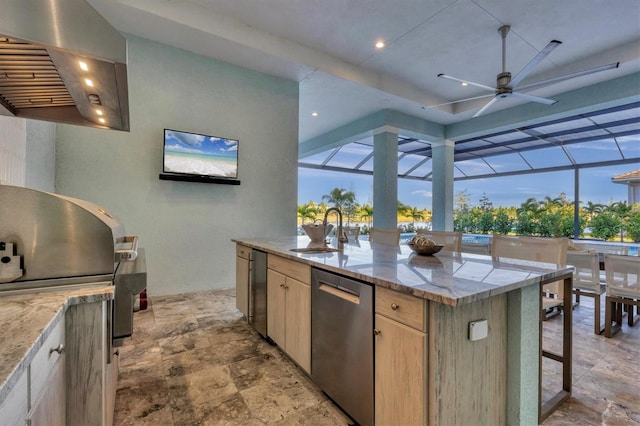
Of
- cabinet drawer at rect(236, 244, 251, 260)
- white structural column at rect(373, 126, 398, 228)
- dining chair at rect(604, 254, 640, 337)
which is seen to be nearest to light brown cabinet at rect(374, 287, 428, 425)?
cabinet drawer at rect(236, 244, 251, 260)

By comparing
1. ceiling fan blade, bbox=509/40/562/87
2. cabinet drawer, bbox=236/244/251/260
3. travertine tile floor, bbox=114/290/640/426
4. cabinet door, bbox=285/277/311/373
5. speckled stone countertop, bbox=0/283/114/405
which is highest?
ceiling fan blade, bbox=509/40/562/87

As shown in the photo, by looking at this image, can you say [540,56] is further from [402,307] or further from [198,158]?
[198,158]

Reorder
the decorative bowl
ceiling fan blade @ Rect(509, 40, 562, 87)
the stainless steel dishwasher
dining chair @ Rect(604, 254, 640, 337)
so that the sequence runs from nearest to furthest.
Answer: the stainless steel dishwasher, the decorative bowl, dining chair @ Rect(604, 254, 640, 337), ceiling fan blade @ Rect(509, 40, 562, 87)

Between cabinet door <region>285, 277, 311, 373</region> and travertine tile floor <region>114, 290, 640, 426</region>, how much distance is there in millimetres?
172

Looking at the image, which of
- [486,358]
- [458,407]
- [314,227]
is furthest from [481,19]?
[458,407]

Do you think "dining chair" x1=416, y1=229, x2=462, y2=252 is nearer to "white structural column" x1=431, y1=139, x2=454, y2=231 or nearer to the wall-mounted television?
the wall-mounted television

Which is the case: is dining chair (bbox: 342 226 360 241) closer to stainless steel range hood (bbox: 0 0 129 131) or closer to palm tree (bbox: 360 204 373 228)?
stainless steel range hood (bbox: 0 0 129 131)

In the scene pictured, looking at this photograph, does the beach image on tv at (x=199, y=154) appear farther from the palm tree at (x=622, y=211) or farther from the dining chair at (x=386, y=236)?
the palm tree at (x=622, y=211)

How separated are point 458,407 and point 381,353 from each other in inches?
14.1

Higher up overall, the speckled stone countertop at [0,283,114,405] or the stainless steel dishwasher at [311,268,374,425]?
the speckled stone countertop at [0,283,114,405]

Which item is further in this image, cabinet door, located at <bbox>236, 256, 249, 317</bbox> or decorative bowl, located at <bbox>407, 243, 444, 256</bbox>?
cabinet door, located at <bbox>236, 256, 249, 317</bbox>

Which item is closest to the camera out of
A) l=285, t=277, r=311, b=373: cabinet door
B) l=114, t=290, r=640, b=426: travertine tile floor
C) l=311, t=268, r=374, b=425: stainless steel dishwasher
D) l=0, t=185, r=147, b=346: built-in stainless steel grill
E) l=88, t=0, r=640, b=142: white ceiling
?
l=0, t=185, r=147, b=346: built-in stainless steel grill

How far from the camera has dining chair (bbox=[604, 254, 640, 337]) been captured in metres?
2.54

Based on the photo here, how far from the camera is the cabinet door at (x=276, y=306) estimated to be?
7.09 feet
